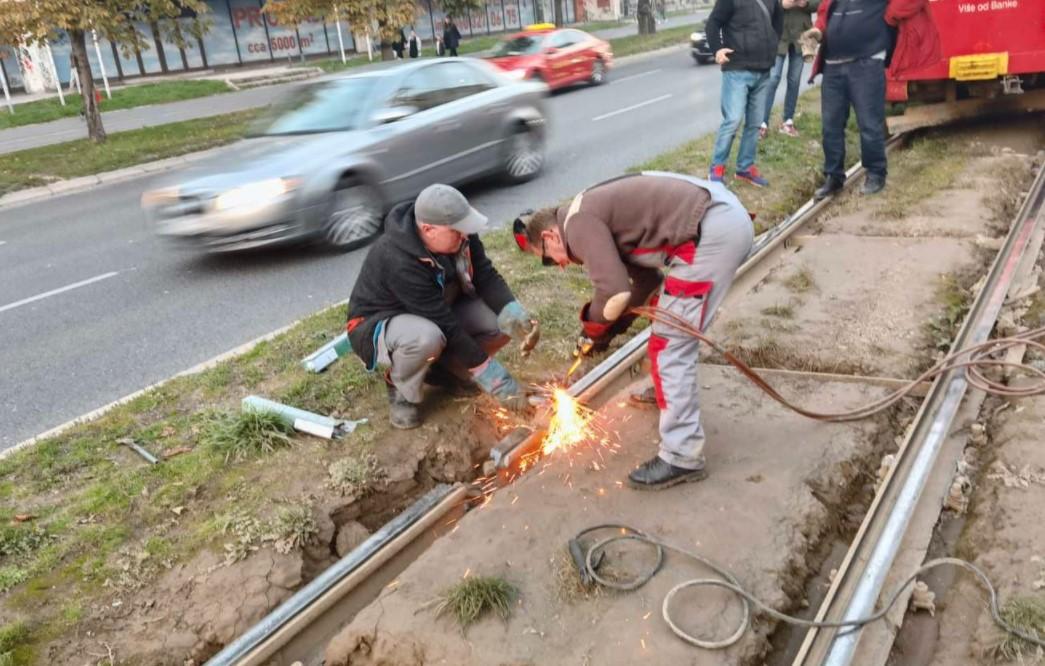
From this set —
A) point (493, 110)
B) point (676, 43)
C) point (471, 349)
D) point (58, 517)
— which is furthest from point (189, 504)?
point (676, 43)

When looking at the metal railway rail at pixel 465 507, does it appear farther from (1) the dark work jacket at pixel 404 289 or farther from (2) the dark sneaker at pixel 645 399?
(1) the dark work jacket at pixel 404 289

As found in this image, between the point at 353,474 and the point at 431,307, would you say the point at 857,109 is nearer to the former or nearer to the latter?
the point at 431,307

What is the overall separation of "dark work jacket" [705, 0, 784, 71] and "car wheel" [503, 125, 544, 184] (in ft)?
9.71

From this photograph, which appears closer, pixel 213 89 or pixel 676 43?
pixel 213 89

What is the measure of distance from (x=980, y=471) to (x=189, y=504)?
12.5 feet

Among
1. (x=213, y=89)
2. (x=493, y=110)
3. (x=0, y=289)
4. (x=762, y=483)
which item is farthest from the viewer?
(x=213, y=89)

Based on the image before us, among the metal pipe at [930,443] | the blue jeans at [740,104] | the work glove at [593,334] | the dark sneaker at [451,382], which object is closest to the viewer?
the metal pipe at [930,443]

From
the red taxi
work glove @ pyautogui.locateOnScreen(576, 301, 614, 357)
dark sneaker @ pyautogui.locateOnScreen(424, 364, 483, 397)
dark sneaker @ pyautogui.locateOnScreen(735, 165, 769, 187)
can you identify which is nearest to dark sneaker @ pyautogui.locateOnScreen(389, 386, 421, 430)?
dark sneaker @ pyautogui.locateOnScreen(424, 364, 483, 397)

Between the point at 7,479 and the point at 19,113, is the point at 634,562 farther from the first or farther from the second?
the point at 19,113

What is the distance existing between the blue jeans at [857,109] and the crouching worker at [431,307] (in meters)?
4.80

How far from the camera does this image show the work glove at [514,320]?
4809 millimetres

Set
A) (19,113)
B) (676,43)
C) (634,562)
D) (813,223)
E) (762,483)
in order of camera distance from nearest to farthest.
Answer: (634,562) → (762,483) → (813,223) → (19,113) → (676,43)

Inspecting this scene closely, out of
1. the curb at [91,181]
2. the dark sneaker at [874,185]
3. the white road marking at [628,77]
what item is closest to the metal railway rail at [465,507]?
the dark sneaker at [874,185]

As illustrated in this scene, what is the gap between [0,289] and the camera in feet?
27.3
